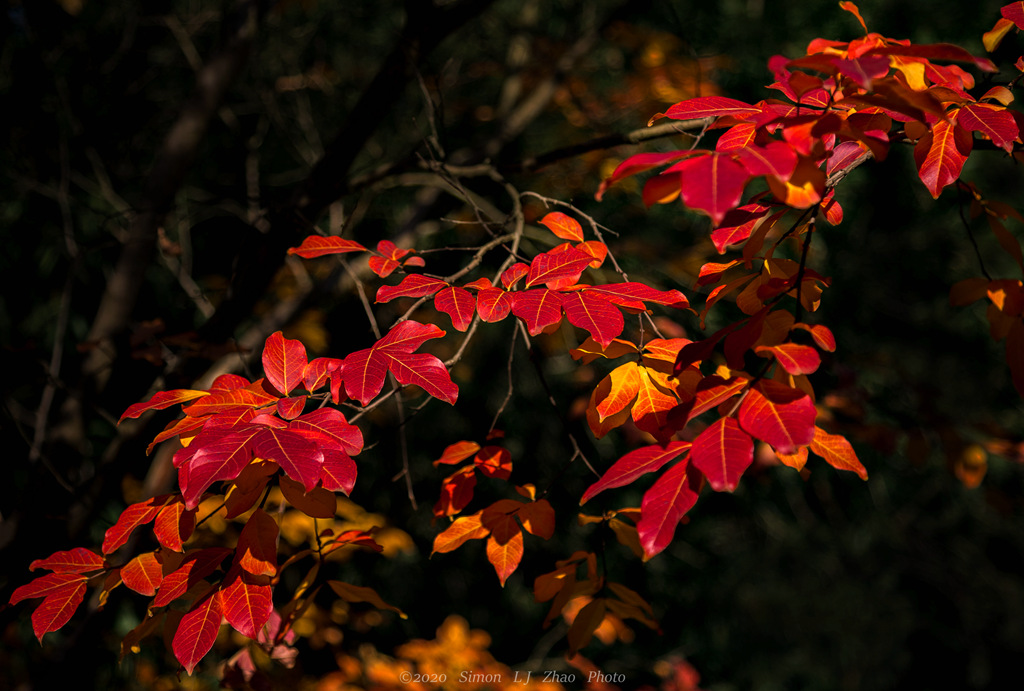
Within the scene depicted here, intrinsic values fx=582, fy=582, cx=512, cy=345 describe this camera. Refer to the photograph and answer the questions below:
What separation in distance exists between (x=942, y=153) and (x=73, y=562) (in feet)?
3.16

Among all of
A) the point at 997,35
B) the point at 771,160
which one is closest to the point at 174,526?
the point at 771,160

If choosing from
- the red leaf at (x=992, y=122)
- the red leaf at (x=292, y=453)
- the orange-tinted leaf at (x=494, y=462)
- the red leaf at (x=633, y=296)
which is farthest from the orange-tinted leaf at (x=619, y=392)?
the red leaf at (x=992, y=122)

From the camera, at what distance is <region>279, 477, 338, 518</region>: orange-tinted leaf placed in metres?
0.56

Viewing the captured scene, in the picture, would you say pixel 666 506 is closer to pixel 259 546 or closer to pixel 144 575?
pixel 259 546

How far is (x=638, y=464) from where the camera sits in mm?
492

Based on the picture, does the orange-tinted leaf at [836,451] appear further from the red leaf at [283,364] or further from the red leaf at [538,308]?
the red leaf at [283,364]

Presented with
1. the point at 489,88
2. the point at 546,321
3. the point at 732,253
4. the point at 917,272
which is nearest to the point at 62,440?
the point at 546,321

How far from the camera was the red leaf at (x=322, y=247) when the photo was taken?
0.70 metres

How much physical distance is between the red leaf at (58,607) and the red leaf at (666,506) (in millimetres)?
552

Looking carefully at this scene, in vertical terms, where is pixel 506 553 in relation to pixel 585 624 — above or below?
above

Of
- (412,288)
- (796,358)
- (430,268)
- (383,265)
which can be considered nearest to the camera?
(796,358)

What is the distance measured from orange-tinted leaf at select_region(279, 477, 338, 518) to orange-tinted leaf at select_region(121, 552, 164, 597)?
16 cm

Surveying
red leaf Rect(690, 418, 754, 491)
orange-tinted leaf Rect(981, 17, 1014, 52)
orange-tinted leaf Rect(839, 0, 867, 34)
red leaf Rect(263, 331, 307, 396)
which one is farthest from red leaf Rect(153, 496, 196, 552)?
orange-tinted leaf Rect(981, 17, 1014, 52)

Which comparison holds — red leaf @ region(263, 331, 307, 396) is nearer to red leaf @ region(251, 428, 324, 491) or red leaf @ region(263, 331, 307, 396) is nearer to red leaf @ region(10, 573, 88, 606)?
red leaf @ region(251, 428, 324, 491)
